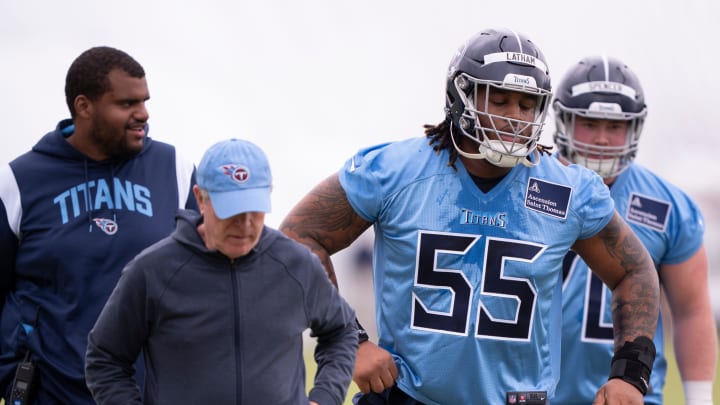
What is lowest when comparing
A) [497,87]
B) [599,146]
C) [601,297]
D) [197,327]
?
[601,297]

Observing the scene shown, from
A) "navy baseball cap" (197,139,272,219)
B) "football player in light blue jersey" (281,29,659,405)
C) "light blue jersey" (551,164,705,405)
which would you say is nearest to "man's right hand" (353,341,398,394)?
"football player in light blue jersey" (281,29,659,405)

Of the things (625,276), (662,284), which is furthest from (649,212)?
(625,276)

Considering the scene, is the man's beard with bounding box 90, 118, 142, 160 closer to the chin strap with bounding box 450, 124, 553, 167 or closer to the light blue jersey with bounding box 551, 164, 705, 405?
the chin strap with bounding box 450, 124, 553, 167

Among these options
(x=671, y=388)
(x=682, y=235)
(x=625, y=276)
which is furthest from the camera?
(x=671, y=388)

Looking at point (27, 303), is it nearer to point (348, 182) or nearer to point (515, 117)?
point (348, 182)

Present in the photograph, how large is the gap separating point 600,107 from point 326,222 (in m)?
1.67

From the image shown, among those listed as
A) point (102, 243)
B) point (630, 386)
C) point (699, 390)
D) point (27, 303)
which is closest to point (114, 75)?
point (102, 243)

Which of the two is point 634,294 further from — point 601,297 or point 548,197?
point 601,297

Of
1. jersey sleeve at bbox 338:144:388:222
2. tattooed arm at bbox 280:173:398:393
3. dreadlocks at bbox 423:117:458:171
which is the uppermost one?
dreadlocks at bbox 423:117:458:171

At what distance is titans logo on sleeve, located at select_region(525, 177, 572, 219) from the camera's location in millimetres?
3430

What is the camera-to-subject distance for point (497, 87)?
3.44 meters

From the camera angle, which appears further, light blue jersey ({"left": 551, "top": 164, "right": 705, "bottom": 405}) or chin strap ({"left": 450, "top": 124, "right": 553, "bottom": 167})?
light blue jersey ({"left": 551, "top": 164, "right": 705, "bottom": 405})

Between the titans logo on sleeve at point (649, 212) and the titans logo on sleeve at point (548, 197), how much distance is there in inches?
43.5

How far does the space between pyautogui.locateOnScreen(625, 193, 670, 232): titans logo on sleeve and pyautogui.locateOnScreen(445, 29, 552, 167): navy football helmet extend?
1.10 m
